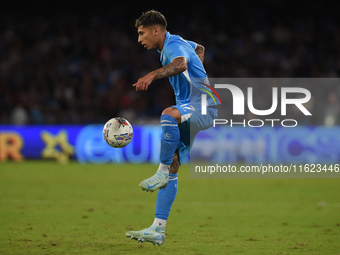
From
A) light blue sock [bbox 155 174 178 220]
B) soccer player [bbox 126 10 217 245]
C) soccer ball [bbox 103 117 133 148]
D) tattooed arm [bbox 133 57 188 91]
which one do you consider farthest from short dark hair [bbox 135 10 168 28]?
light blue sock [bbox 155 174 178 220]

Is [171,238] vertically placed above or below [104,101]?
below

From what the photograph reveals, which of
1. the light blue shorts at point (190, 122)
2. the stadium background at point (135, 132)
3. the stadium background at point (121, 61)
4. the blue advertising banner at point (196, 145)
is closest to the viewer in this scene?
the light blue shorts at point (190, 122)

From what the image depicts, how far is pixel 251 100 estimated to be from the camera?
16875 millimetres

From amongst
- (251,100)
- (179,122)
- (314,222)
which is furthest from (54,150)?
(179,122)

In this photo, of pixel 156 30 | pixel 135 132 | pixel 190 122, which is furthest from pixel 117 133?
pixel 135 132

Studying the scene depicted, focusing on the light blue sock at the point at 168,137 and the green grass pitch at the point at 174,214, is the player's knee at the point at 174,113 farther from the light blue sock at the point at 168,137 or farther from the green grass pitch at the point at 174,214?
the green grass pitch at the point at 174,214

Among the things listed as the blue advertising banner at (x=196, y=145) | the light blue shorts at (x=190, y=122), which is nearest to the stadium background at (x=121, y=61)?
the blue advertising banner at (x=196, y=145)

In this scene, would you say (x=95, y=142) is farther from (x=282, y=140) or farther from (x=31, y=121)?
(x=282, y=140)

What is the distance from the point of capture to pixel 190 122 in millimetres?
5754

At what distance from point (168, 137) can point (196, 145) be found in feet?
33.7

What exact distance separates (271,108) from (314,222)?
8937 millimetres

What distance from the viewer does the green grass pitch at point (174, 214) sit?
19.4 feet

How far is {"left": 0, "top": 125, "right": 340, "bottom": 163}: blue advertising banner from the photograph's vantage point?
1536 cm

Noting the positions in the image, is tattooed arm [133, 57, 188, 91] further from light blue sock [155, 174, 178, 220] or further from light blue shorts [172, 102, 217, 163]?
light blue sock [155, 174, 178, 220]
